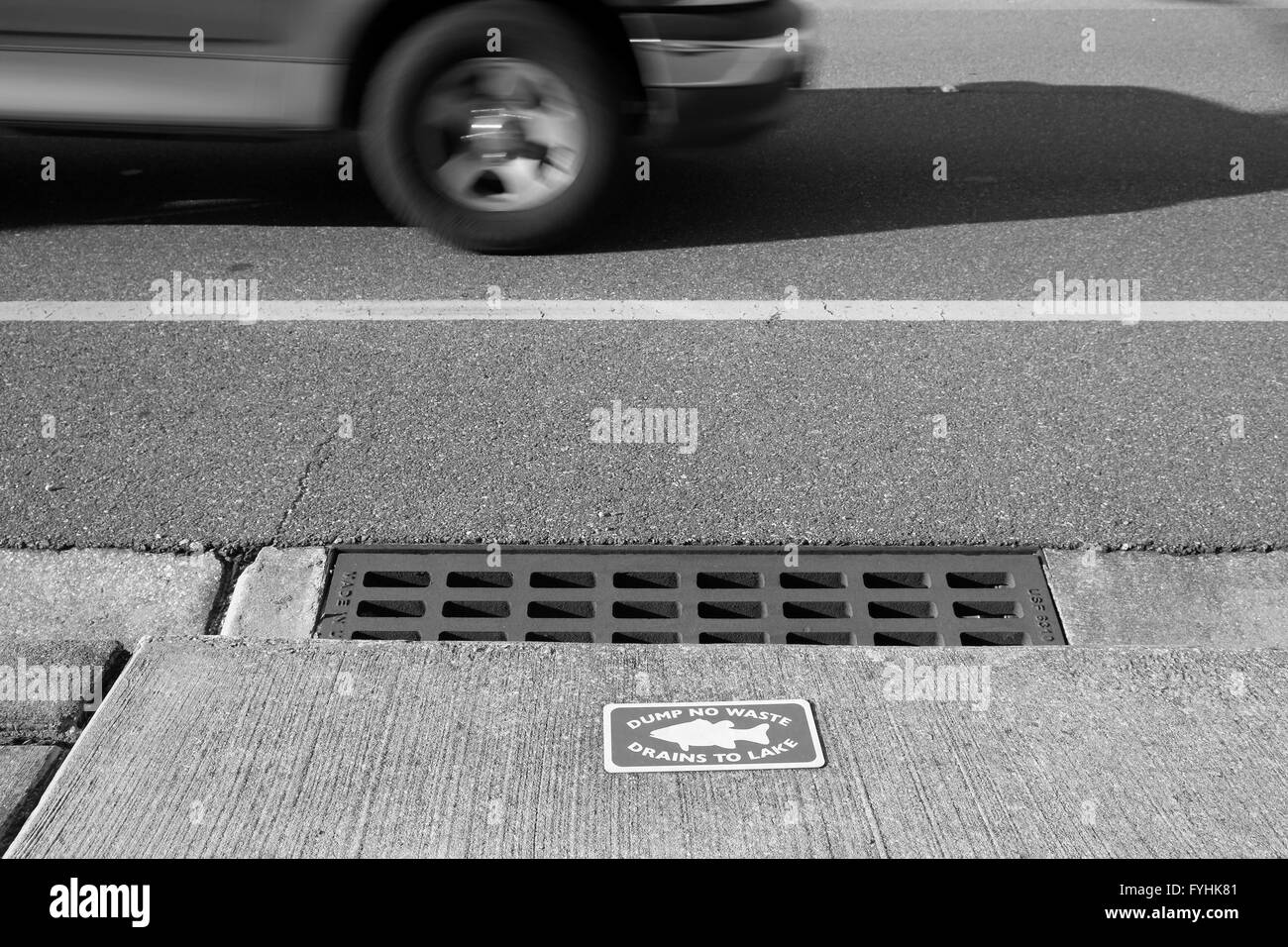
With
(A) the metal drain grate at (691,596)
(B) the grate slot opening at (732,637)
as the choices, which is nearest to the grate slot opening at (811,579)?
(A) the metal drain grate at (691,596)

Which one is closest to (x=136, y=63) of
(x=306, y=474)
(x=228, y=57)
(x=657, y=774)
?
(x=228, y=57)

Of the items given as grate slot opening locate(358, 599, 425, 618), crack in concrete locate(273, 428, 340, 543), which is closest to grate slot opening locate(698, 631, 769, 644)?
grate slot opening locate(358, 599, 425, 618)

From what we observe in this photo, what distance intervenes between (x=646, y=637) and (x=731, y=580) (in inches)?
12.1

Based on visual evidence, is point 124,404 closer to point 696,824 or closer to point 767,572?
point 767,572

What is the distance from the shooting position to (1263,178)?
6.01 metres

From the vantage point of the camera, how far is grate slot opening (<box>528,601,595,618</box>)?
3158 mm

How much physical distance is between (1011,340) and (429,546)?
7.15 feet

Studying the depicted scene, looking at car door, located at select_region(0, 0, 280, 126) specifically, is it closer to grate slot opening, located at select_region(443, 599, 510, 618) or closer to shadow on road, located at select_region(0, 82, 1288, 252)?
shadow on road, located at select_region(0, 82, 1288, 252)

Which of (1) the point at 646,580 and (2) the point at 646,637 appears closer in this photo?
(2) the point at 646,637

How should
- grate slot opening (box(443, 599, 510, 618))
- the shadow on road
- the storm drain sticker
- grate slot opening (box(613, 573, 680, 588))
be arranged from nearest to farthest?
1. the storm drain sticker
2. grate slot opening (box(443, 599, 510, 618))
3. grate slot opening (box(613, 573, 680, 588))
4. the shadow on road

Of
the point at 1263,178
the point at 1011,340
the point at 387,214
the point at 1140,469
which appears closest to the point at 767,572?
the point at 1140,469

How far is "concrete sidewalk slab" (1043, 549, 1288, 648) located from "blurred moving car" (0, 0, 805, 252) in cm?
257

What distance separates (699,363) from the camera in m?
4.29

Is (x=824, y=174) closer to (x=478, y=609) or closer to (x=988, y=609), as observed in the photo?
(x=988, y=609)
